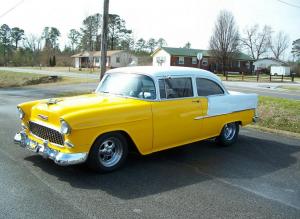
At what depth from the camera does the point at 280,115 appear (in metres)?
10.4

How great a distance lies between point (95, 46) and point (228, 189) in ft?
262

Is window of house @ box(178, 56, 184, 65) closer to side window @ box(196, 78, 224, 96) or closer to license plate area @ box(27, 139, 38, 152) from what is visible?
side window @ box(196, 78, 224, 96)

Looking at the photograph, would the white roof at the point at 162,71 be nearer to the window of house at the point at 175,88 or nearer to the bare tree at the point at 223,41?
the window of house at the point at 175,88

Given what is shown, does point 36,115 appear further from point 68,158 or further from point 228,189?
point 228,189

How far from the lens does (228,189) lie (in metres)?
4.98

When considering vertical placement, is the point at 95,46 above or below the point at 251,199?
above

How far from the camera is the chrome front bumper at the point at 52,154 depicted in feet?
16.4

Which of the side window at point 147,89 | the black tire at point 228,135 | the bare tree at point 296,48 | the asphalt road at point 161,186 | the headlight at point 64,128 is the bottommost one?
the asphalt road at point 161,186

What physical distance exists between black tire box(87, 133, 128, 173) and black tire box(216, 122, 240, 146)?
2525 mm

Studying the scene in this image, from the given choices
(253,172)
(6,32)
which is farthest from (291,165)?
(6,32)

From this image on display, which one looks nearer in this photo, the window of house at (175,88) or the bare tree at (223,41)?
the window of house at (175,88)

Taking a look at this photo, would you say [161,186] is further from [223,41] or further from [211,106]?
[223,41]

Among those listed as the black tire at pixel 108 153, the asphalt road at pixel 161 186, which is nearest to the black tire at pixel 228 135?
the asphalt road at pixel 161 186

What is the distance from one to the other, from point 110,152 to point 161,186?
3.42 feet
